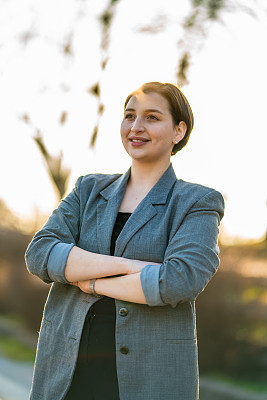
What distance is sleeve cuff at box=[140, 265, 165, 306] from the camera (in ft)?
6.20

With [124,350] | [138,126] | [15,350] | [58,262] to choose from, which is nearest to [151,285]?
[124,350]

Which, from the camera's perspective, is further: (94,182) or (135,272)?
(94,182)

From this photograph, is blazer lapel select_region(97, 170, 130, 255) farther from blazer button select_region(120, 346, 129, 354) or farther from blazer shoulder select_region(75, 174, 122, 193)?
blazer button select_region(120, 346, 129, 354)

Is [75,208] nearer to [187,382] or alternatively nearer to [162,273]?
[162,273]

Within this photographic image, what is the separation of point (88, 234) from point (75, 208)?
0.16 meters

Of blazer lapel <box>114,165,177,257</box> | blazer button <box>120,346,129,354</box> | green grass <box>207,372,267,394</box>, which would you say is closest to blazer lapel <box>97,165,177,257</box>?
blazer lapel <box>114,165,177,257</box>

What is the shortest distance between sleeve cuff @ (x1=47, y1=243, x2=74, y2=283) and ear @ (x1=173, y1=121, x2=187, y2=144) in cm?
62

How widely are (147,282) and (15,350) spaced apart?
5.77 metres

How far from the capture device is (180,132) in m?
2.23

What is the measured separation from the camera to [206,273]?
6.39 ft

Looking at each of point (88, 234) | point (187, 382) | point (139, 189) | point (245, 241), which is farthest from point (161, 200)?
point (245, 241)

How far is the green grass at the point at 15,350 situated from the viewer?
681 cm

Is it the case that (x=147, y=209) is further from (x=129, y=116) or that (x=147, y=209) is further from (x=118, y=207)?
(x=129, y=116)

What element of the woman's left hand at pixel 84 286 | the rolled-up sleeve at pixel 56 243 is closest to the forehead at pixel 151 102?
the rolled-up sleeve at pixel 56 243
